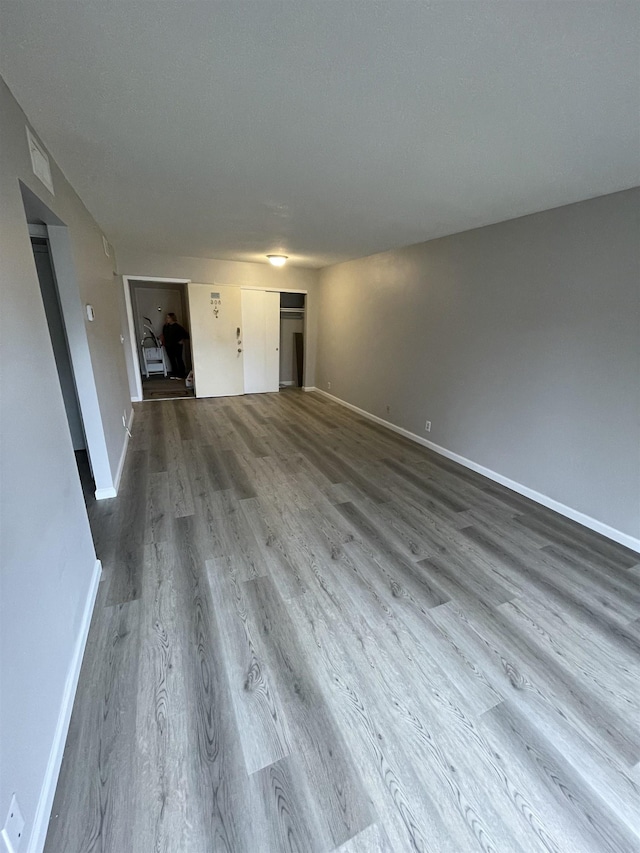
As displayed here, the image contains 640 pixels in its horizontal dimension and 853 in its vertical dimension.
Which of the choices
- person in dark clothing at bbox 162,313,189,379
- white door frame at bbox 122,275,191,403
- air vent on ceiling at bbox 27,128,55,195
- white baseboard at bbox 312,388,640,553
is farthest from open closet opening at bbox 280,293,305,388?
air vent on ceiling at bbox 27,128,55,195

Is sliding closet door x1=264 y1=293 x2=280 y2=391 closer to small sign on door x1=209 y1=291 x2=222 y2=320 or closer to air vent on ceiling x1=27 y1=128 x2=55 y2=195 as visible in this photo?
small sign on door x1=209 y1=291 x2=222 y2=320

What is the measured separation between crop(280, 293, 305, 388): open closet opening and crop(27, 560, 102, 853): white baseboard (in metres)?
6.16

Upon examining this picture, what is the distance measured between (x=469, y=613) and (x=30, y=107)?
3299 mm

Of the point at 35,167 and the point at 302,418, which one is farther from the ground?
the point at 35,167

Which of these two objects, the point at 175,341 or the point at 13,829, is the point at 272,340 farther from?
the point at 13,829

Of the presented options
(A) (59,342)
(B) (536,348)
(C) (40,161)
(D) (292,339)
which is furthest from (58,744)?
(D) (292,339)

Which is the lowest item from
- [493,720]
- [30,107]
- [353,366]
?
[493,720]

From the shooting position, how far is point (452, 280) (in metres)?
3.69

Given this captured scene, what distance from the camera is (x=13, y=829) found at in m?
0.89

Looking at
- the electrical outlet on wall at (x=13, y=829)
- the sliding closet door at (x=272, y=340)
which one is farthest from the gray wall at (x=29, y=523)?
the sliding closet door at (x=272, y=340)

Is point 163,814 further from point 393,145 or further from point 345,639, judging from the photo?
point 393,145

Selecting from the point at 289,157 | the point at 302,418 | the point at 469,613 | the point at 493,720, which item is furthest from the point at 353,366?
the point at 493,720

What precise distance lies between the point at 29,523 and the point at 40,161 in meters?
1.89

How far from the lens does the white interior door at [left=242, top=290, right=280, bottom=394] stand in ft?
20.8
